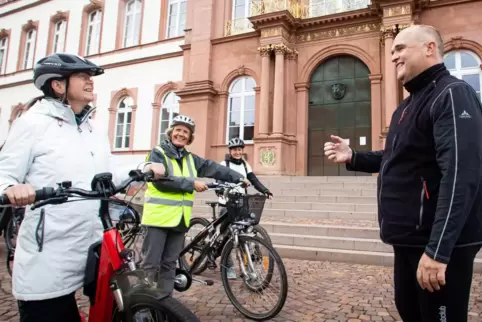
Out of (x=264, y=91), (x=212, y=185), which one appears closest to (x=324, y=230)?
(x=212, y=185)

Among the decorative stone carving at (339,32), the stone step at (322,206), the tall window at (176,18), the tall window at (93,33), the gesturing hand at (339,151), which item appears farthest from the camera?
the tall window at (93,33)

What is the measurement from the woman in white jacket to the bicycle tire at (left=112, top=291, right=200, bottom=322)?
15.2 inches

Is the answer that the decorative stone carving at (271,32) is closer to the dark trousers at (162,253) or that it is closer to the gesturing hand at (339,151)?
the dark trousers at (162,253)

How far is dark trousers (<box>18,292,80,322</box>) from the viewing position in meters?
1.93

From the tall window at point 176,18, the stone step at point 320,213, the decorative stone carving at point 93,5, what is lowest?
the stone step at point 320,213

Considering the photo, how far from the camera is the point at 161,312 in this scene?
1.83m

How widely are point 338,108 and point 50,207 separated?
13486mm

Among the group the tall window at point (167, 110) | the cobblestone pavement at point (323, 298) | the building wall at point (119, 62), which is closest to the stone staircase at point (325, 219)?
the cobblestone pavement at point (323, 298)

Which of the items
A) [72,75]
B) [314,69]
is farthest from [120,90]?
[72,75]

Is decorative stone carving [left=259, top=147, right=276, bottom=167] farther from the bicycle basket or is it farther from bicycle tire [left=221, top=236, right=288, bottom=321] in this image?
bicycle tire [left=221, top=236, right=288, bottom=321]

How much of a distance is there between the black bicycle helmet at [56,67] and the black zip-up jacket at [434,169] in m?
1.79

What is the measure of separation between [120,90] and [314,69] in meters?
10.5

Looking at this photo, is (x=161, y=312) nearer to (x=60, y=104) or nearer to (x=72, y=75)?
(x=60, y=104)

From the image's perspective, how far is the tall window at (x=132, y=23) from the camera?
66.6ft
